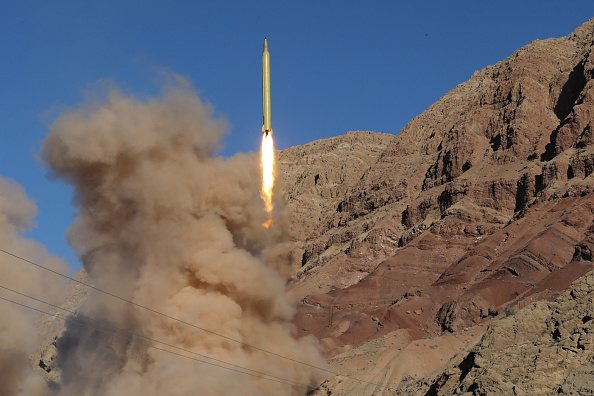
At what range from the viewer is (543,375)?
2439cm

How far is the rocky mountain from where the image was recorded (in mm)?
72312

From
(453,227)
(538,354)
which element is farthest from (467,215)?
(538,354)

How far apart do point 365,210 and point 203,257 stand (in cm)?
8188

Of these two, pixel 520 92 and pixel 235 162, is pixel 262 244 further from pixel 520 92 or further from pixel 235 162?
pixel 520 92

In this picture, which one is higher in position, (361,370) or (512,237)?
(512,237)

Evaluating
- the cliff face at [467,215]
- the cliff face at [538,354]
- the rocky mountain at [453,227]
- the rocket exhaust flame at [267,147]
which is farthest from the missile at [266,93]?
the cliff face at [467,215]

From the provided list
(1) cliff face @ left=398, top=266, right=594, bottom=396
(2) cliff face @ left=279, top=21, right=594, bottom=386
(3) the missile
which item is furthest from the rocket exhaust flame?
(2) cliff face @ left=279, top=21, right=594, bottom=386

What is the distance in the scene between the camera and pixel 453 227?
333ft

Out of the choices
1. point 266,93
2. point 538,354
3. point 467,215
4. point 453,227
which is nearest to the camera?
point 538,354

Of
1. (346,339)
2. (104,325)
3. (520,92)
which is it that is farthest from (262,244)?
(520,92)

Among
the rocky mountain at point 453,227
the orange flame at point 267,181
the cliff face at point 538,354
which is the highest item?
the rocky mountain at point 453,227

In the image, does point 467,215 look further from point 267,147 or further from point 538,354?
point 538,354

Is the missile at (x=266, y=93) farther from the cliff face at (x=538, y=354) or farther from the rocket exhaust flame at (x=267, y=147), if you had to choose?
the cliff face at (x=538, y=354)

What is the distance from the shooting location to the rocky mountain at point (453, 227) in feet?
237
